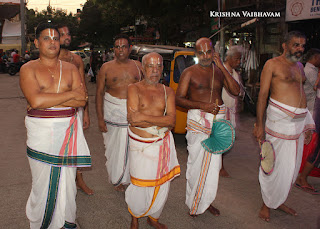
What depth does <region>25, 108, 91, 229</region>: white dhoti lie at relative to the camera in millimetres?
3486

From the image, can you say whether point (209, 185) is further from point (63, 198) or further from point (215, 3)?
point (215, 3)

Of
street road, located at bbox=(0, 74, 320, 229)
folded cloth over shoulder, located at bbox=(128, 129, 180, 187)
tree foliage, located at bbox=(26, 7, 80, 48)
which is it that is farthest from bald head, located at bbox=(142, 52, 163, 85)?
tree foliage, located at bbox=(26, 7, 80, 48)

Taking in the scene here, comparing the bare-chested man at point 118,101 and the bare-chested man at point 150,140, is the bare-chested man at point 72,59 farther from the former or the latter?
the bare-chested man at point 150,140

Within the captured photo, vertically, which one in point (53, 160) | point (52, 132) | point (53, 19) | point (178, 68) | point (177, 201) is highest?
point (53, 19)

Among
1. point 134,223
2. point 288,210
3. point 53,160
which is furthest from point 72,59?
point 288,210

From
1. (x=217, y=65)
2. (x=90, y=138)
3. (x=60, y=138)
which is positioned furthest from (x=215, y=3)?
(x=60, y=138)

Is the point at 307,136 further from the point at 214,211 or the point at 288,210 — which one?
the point at 214,211

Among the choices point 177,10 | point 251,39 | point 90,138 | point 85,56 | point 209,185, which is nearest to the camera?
point 209,185

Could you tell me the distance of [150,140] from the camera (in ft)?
12.1

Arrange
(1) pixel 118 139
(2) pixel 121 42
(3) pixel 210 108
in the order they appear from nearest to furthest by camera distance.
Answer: (3) pixel 210 108 < (2) pixel 121 42 < (1) pixel 118 139

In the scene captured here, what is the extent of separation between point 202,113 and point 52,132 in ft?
5.60

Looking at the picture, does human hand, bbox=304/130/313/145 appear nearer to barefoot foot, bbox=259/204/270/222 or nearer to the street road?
the street road

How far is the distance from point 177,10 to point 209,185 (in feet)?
51.6

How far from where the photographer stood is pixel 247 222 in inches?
167
